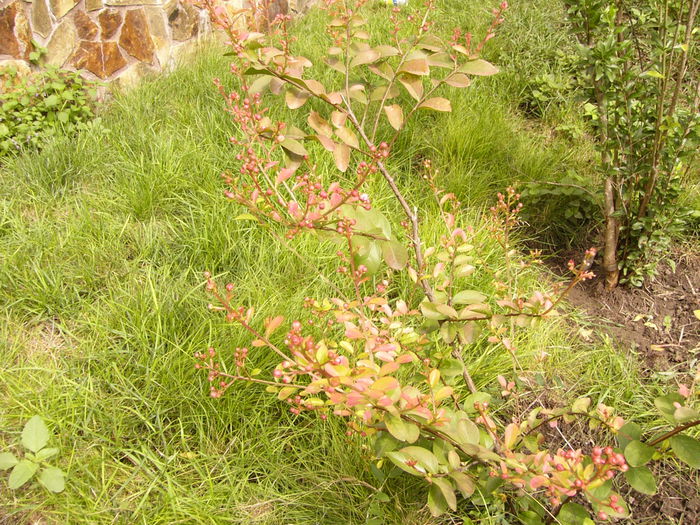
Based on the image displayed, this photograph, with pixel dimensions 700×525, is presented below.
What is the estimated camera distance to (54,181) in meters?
2.84

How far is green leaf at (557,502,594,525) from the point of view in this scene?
1.34 metres

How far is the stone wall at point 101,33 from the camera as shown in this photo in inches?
131

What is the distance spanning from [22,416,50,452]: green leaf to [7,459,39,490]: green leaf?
4 cm

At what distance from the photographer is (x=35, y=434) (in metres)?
1.73

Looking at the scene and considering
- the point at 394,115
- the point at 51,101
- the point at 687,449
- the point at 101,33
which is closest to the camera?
the point at 687,449

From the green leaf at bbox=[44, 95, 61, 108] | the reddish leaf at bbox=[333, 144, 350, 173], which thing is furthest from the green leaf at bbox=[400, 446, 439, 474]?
the green leaf at bbox=[44, 95, 61, 108]

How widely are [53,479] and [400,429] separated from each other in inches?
41.8

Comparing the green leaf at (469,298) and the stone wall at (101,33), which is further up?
the stone wall at (101,33)

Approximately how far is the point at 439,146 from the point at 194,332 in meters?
1.66

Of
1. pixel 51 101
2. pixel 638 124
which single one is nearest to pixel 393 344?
pixel 638 124

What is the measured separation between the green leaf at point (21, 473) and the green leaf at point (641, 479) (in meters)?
1.54

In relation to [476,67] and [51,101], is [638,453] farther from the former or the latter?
[51,101]

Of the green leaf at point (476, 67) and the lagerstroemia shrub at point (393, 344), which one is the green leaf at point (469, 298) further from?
the green leaf at point (476, 67)

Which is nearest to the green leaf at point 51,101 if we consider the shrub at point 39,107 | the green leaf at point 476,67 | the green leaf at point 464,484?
the shrub at point 39,107
